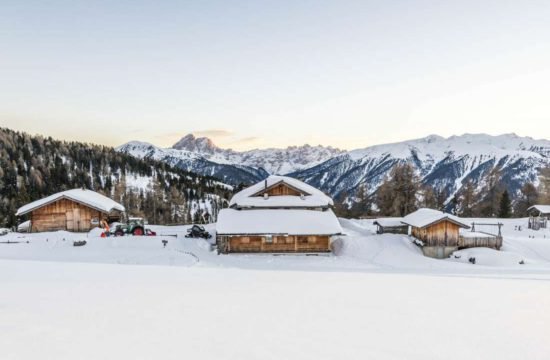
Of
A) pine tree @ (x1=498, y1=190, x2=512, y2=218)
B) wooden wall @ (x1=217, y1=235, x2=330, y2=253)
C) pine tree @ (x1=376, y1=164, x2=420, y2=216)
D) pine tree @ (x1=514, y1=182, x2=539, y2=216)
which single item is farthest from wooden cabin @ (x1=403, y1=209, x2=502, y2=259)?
pine tree @ (x1=514, y1=182, x2=539, y2=216)

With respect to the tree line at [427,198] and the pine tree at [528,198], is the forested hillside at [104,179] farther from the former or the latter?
the pine tree at [528,198]

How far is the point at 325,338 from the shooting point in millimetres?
4566

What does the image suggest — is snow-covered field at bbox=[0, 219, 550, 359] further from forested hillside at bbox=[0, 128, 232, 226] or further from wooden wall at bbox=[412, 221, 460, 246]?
forested hillside at bbox=[0, 128, 232, 226]

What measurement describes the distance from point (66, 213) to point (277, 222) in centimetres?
2464

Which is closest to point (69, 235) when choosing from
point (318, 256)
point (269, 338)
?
point (318, 256)

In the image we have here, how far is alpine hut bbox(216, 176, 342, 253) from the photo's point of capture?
98.8 ft

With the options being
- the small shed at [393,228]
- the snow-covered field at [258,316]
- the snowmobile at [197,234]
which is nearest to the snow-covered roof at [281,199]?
the snowmobile at [197,234]

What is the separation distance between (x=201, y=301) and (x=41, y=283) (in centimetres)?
444

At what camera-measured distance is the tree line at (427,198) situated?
51.1m

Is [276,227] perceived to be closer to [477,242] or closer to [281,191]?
[281,191]

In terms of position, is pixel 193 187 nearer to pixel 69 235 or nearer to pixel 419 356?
pixel 69 235

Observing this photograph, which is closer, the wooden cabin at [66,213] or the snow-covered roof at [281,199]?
the snow-covered roof at [281,199]

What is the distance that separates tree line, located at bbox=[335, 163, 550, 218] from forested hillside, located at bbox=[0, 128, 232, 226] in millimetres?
46866

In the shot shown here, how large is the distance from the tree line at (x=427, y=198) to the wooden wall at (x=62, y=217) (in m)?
43.1
